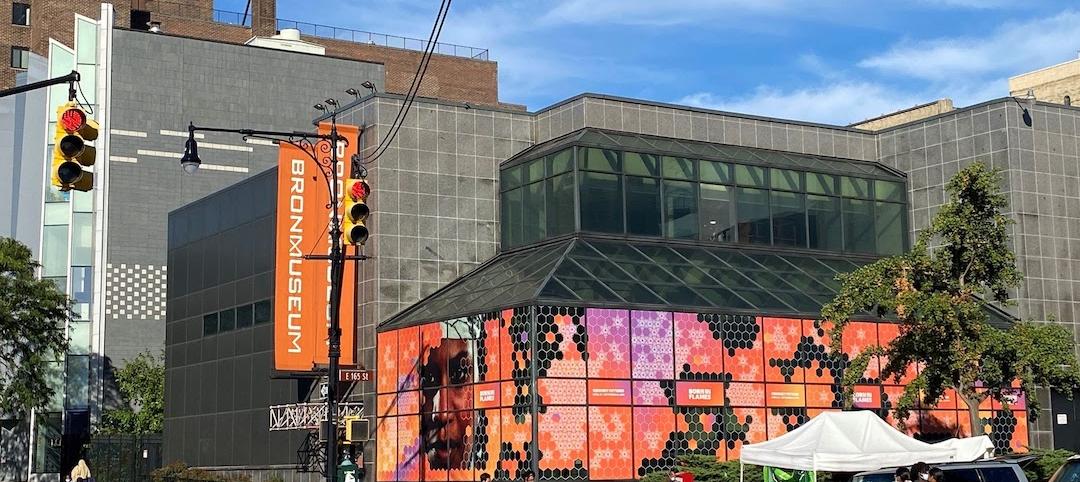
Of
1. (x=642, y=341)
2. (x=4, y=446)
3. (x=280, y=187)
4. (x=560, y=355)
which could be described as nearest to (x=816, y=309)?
(x=642, y=341)

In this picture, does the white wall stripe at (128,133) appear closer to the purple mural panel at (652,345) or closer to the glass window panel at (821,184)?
the glass window panel at (821,184)

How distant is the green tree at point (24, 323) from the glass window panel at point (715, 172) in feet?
100

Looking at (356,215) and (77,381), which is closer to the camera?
(356,215)

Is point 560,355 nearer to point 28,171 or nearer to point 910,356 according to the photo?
point 910,356

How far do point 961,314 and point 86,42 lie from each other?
60818 millimetres

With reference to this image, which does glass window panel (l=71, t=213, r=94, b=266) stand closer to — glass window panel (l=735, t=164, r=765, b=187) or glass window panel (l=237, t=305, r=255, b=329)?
glass window panel (l=237, t=305, r=255, b=329)

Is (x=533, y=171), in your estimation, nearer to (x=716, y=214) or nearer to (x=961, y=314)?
(x=716, y=214)

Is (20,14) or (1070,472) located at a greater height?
(20,14)

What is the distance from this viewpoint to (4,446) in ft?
238

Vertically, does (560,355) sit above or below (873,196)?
below

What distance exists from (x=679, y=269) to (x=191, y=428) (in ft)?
74.1

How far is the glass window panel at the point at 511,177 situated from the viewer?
155 feet

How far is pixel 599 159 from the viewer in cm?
4503

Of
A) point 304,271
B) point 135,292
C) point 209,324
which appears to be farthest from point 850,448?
point 135,292
